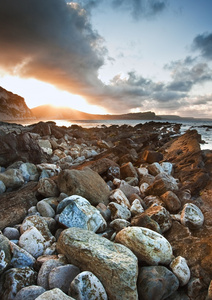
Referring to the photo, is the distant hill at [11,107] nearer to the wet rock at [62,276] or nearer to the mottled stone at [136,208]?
the mottled stone at [136,208]

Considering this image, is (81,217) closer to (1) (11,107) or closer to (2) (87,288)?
(2) (87,288)

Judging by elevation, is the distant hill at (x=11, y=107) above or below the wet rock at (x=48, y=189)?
above

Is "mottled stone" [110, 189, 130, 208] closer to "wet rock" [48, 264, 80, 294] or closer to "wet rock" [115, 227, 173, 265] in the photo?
"wet rock" [115, 227, 173, 265]

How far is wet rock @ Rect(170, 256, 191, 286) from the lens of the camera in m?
2.42

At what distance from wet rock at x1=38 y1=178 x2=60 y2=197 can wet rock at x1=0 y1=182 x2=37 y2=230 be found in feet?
0.57

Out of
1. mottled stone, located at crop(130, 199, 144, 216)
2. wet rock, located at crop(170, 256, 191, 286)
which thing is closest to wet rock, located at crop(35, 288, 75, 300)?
wet rock, located at crop(170, 256, 191, 286)

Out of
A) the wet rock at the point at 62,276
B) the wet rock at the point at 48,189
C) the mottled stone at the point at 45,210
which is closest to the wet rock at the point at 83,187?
the wet rock at the point at 48,189

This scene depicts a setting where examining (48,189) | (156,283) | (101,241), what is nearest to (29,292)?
(101,241)

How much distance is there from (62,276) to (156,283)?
1.16 m

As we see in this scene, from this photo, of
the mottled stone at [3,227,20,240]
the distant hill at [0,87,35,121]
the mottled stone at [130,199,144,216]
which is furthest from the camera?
the distant hill at [0,87,35,121]

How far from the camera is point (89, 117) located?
169125 millimetres

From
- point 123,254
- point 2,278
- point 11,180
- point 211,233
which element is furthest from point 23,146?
point 211,233

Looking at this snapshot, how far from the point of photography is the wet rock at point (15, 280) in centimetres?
195

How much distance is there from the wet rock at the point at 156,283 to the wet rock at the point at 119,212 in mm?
1185
